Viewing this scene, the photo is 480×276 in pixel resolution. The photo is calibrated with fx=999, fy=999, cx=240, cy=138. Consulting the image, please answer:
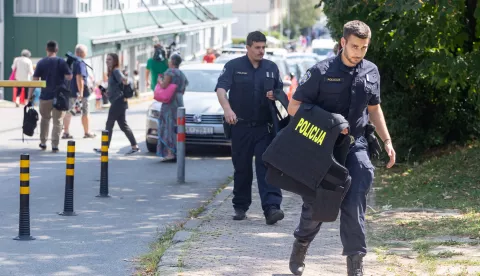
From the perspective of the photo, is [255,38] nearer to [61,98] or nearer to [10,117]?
[61,98]

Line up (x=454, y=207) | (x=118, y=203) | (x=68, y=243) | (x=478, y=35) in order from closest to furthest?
1. (x=68, y=243)
2. (x=454, y=207)
3. (x=118, y=203)
4. (x=478, y=35)

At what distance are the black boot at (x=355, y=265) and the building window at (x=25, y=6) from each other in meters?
32.3

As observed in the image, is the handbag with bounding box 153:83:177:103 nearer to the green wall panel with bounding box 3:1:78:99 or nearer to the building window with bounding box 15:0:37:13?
the green wall panel with bounding box 3:1:78:99

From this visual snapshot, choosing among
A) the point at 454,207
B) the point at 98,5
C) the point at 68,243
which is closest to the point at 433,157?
the point at 454,207

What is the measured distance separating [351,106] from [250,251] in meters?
1.94

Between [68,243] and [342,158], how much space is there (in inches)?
124

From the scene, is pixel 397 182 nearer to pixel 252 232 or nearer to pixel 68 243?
pixel 252 232


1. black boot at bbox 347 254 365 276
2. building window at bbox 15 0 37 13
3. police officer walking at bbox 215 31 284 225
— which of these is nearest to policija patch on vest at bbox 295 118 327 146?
black boot at bbox 347 254 365 276

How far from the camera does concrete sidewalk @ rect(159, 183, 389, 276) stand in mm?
7598

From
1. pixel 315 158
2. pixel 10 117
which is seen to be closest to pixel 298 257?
pixel 315 158

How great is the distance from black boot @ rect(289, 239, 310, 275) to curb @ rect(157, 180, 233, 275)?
0.87 m

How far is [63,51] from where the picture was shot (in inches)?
1453

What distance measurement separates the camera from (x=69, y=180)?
34.0ft

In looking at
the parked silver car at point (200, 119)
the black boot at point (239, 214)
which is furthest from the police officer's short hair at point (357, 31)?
the parked silver car at point (200, 119)
